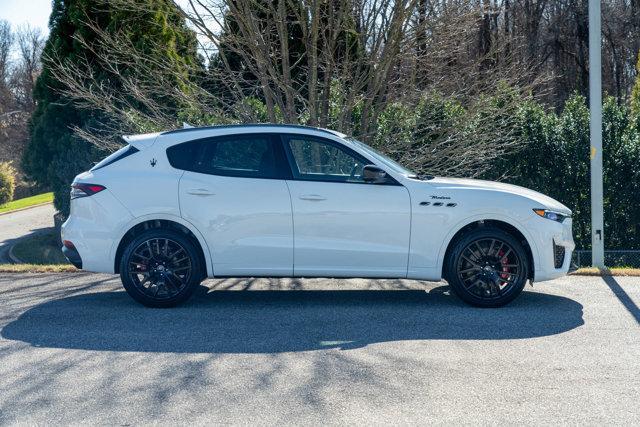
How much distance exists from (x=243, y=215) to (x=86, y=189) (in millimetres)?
1588

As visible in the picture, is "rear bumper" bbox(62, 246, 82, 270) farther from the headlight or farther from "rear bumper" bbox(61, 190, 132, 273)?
the headlight

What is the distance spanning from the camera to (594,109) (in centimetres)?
1095

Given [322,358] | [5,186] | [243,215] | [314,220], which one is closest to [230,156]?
[243,215]

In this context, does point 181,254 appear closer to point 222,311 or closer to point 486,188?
point 222,311

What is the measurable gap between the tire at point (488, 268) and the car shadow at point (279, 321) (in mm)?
144

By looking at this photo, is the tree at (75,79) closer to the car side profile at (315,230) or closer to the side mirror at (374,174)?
the car side profile at (315,230)

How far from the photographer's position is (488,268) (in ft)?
26.9

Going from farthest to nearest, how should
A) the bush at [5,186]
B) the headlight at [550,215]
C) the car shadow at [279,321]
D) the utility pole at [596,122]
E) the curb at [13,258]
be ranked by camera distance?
the bush at [5,186] → the curb at [13,258] → the utility pole at [596,122] → the headlight at [550,215] → the car shadow at [279,321]

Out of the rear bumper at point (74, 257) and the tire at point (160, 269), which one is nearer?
the tire at point (160, 269)

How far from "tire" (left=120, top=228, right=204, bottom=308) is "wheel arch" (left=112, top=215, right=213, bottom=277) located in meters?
0.08

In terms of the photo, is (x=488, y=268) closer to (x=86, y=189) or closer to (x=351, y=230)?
(x=351, y=230)

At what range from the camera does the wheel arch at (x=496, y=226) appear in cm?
823

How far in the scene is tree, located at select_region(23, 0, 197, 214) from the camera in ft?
55.9

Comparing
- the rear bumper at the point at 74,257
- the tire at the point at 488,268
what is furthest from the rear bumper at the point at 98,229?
the tire at the point at 488,268
